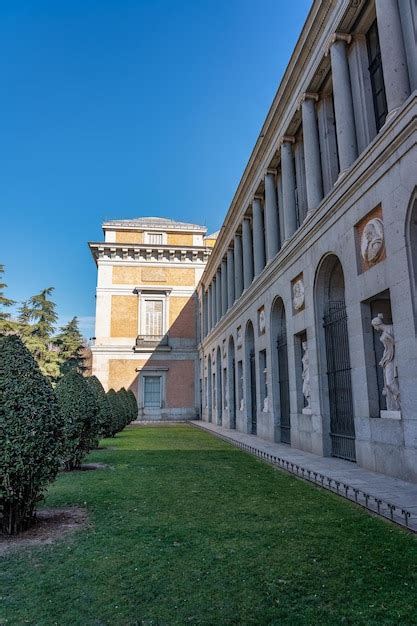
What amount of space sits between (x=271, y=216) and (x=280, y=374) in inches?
229

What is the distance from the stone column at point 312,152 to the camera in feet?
40.9

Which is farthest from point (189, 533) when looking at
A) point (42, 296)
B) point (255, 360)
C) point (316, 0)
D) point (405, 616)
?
point (42, 296)

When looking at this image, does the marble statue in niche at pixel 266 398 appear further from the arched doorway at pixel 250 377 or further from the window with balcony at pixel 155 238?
the window with balcony at pixel 155 238

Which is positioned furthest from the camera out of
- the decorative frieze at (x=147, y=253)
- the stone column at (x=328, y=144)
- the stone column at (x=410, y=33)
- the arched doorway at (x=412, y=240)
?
the decorative frieze at (x=147, y=253)

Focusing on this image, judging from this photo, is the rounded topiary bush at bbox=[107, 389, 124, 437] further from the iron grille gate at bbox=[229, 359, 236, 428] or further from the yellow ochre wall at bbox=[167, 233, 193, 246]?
the yellow ochre wall at bbox=[167, 233, 193, 246]

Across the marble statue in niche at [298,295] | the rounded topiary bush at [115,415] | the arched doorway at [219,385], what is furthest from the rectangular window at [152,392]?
the marble statue in niche at [298,295]

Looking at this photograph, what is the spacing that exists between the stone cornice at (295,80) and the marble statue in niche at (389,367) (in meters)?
7.42

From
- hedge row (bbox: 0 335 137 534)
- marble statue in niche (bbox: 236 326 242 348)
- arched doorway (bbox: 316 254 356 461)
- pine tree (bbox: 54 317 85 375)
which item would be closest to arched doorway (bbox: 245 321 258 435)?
marble statue in niche (bbox: 236 326 242 348)

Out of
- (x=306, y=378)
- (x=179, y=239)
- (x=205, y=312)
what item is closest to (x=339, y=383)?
(x=306, y=378)

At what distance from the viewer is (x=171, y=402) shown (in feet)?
115

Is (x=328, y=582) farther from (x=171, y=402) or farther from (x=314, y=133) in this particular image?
(x=171, y=402)

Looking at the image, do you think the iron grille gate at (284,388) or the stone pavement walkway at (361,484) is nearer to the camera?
the stone pavement walkway at (361,484)

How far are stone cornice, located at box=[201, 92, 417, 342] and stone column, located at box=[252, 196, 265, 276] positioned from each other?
59.9 inches

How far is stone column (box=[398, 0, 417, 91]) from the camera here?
8.45m
